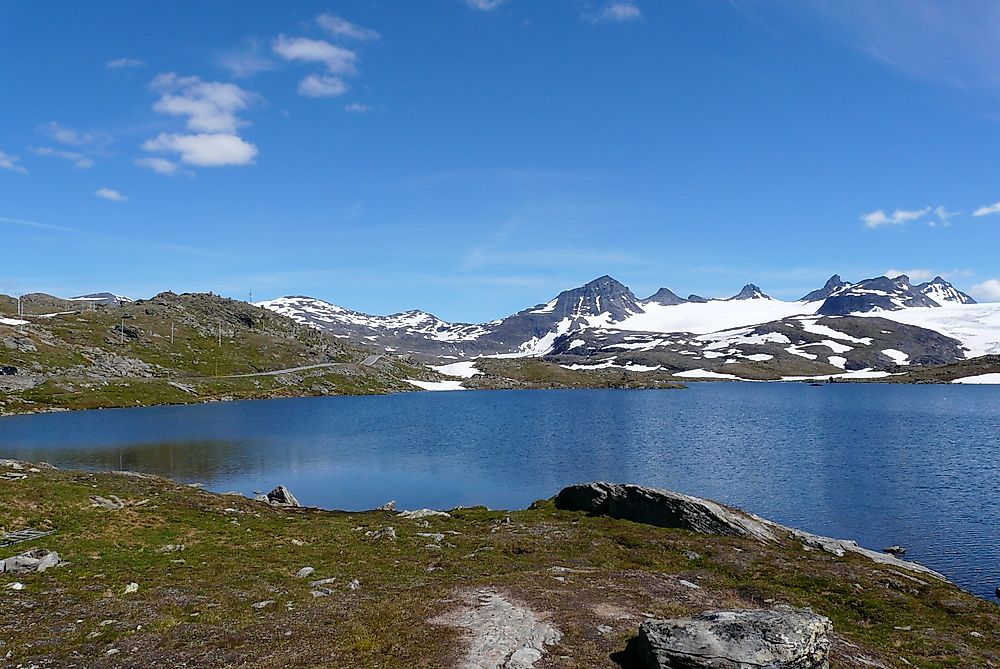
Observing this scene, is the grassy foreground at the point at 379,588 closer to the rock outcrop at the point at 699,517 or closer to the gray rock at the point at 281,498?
the rock outcrop at the point at 699,517

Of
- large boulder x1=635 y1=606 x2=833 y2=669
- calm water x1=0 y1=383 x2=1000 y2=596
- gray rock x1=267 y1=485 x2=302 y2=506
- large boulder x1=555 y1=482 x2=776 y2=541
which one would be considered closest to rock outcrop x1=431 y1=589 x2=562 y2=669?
large boulder x1=635 y1=606 x2=833 y2=669

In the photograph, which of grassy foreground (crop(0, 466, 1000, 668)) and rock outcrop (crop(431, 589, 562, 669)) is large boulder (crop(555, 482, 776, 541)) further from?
rock outcrop (crop(431, 589, 562, 669))

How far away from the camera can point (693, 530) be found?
1774 inches

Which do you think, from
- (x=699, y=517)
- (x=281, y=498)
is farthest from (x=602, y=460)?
(x=699, y=517)

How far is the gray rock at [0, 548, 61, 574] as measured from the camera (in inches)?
1145

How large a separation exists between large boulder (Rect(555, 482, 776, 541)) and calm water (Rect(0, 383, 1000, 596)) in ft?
50.0

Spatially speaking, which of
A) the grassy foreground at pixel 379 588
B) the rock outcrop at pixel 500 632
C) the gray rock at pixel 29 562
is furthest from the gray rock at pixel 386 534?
the gray rock at pixel 29 562

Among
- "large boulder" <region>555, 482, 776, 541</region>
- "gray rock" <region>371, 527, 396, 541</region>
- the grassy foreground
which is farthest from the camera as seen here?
"large boulder" <region>555, 482, 776, 541</region>

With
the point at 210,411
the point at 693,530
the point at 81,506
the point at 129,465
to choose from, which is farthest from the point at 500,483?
the point at 210,411

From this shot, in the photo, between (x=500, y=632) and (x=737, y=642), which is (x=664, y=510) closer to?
(x=500, y=632)

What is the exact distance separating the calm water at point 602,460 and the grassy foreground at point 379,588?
17.7 meters

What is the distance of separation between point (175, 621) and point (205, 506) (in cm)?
3051

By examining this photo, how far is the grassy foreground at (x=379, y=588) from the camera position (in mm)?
21375

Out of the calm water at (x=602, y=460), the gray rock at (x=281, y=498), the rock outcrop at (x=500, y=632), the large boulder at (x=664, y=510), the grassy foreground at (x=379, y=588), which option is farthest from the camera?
the calm water at (x=602, y=460)
